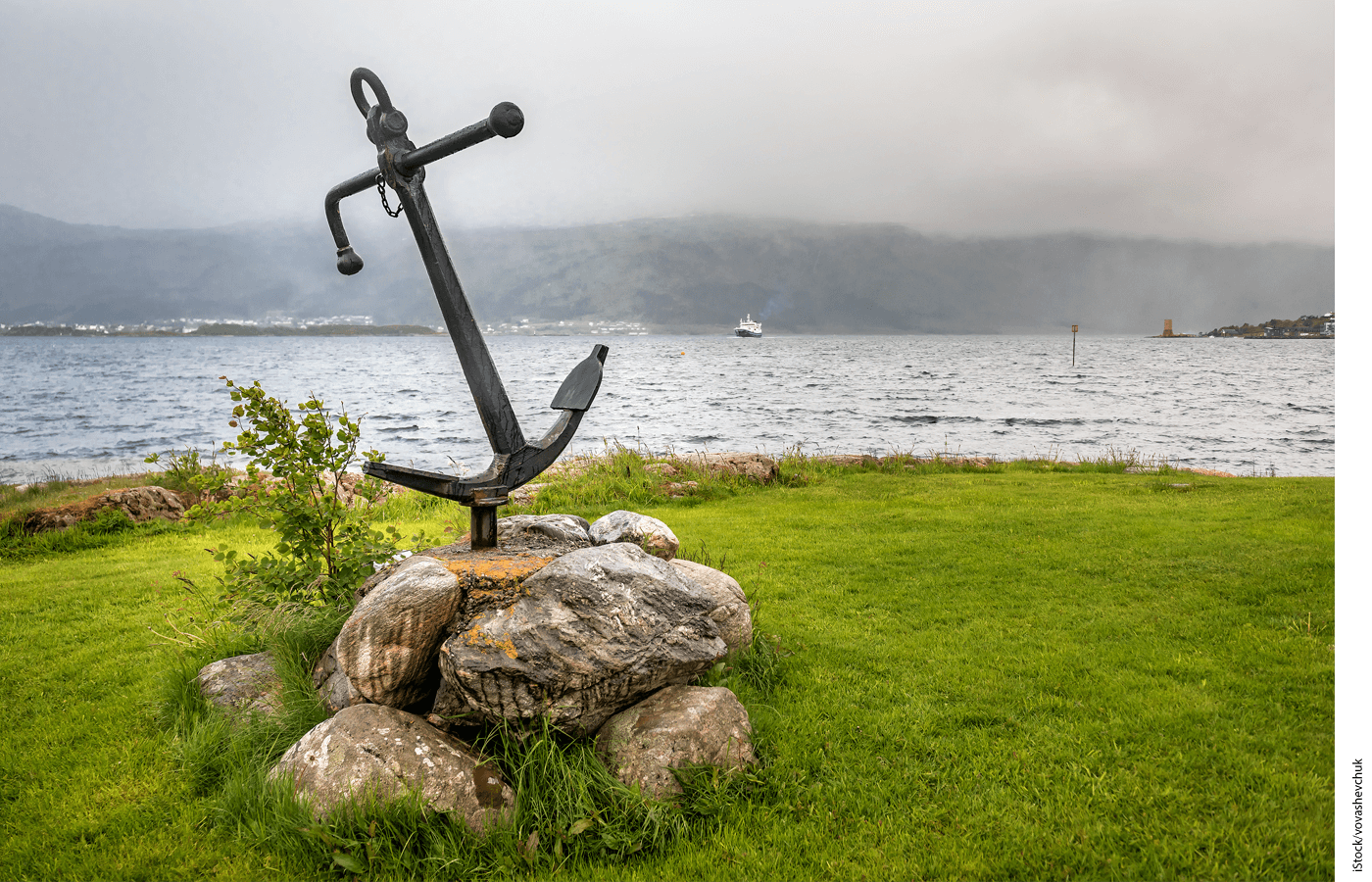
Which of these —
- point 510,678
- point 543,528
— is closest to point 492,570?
point 510,678

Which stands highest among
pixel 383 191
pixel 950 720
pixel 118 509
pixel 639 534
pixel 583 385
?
pixel 383 191

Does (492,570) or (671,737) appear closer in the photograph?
(671,737)

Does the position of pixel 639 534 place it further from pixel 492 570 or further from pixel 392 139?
pixel 392 139

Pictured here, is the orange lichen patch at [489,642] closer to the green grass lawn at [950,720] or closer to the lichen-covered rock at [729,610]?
the green grass lawn at [950,720]

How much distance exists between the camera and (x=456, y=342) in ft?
13.9

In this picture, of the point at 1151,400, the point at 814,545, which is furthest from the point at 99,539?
the point at 1151,400

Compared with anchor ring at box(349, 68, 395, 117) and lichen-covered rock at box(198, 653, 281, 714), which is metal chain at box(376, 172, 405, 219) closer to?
anchor ring at box(349, 68, 395, 117)

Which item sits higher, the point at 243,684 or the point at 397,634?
the point at 397,634

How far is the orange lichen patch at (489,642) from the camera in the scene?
3.81 m

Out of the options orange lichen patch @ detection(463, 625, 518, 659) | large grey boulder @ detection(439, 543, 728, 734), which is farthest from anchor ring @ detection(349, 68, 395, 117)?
orange lichen patch @ detection(463, 625, 518, 659)

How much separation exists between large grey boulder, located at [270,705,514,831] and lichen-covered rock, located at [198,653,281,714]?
0.93 m

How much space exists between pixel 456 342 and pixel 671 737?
8.07ft

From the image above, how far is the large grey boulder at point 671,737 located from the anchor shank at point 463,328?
1675 mm

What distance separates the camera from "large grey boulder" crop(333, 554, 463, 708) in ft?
12.9
